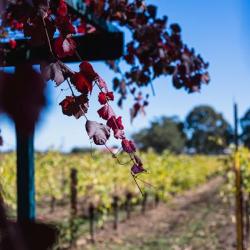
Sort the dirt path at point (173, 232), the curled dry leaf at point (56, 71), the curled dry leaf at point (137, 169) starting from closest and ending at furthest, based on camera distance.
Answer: the curled dry leaf at point (56, 71), the curled dry leaf at point (137, 169), the dirt path at point (173, 232)

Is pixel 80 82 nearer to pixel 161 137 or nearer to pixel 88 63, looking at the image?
pixel 88 63

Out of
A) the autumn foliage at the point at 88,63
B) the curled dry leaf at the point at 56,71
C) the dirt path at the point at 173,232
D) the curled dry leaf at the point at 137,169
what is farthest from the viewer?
the dirt path at the point at 173,232

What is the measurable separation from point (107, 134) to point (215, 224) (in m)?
9.34

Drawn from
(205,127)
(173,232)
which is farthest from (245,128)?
(173,232)

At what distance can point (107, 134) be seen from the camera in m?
1.19

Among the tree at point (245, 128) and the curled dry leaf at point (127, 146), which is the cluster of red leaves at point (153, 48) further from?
the tree at point (245, 128)

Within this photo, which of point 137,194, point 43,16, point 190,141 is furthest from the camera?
point 190,141

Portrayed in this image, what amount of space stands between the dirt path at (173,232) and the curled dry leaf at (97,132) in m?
4.72

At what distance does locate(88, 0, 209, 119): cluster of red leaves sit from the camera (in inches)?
106

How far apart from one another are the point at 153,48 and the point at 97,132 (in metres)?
1.66

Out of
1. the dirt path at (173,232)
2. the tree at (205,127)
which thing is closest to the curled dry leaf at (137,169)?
the dirt path at (173,232)

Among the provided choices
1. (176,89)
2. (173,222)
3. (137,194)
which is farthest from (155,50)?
(137,194)

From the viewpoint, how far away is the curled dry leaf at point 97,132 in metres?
1.16

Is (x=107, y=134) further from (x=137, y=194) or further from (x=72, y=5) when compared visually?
(x=137, y=194)
